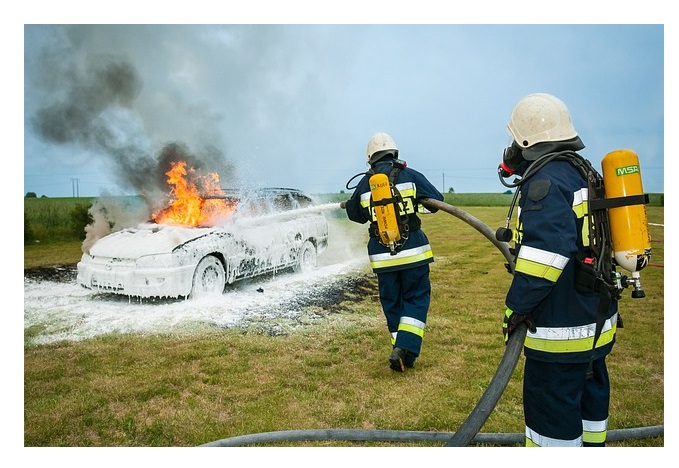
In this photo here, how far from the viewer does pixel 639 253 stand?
2.45 m

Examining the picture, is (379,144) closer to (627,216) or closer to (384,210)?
(384,210)

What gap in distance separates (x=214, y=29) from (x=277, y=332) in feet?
9.13

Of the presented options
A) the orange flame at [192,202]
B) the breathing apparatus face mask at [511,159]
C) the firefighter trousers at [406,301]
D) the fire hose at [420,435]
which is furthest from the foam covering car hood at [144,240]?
the breathing apparatus face mask at [511,159]

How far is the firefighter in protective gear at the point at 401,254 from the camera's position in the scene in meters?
4.16

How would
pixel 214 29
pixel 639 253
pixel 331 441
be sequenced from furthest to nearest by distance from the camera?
pixel 214 29
pixel 331 441
pixel 639 253

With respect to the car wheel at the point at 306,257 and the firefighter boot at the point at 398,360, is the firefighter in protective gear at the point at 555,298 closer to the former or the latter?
the firefighter boot at the point at 398,360

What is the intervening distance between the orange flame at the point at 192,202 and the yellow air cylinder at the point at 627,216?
3.88m

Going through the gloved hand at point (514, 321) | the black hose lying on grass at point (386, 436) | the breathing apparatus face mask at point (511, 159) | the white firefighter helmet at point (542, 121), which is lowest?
the black hose lying on grass at point (386, 436)

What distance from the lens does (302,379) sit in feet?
13.3

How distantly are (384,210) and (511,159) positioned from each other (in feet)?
4.42

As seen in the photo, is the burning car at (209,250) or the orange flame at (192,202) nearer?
the burning car at (209,250)

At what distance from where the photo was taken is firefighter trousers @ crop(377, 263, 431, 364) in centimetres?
418
